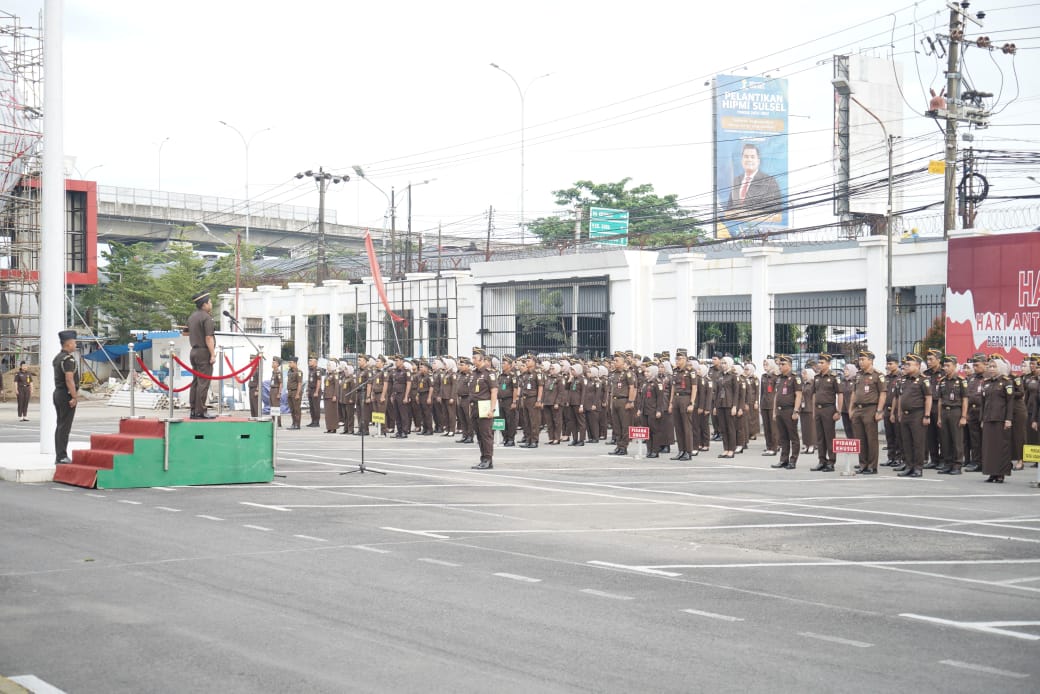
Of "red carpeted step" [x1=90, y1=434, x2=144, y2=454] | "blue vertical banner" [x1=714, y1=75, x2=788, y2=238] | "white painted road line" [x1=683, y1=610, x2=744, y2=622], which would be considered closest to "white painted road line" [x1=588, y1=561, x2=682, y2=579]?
"white painted road line" [x1=683, y1=610, x2=744, y2=622]

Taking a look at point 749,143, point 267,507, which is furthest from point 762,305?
point 749,143

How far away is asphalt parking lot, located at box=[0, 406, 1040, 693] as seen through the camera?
6.74 metres

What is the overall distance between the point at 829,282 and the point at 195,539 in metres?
20.5

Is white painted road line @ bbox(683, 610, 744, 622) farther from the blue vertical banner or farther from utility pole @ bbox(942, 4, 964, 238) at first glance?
the blue vertical banner

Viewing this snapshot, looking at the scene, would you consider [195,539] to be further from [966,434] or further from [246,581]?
[966,434]

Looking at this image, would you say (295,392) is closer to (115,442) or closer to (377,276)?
(377,276)

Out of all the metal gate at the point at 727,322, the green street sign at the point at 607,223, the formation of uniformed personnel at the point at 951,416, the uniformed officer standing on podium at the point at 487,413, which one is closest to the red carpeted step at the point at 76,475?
the uniformed officer standing on podium at the point at 487,413

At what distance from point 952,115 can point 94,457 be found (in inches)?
781

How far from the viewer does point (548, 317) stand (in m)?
35.9

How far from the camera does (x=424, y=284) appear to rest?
40.5m

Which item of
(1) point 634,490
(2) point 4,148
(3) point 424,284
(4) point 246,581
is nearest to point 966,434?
(1) point 634,490

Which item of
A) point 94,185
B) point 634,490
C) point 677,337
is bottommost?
point 634,490

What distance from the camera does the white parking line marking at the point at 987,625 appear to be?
7676 millimetres

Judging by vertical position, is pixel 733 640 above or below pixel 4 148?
below
